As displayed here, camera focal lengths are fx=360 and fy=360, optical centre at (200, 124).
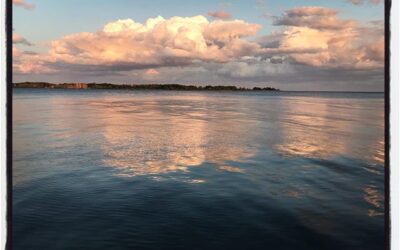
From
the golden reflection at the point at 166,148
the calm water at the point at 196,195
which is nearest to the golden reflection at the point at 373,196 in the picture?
the calm water at the point at 196,195

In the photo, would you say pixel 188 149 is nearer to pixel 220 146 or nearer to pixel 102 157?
pixel 220 146

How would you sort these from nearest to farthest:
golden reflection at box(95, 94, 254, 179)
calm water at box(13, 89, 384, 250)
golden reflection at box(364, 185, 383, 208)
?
calm water at box(13, 89, 384, 250) < golden reflection at box(364, 185, 383, 208) < golden reflection at box(95, 94, 254, 179)

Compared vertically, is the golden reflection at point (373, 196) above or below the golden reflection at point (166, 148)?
below

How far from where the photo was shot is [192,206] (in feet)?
23.3

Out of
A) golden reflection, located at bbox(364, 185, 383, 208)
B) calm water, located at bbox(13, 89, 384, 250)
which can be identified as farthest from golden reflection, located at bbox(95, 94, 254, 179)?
golden reflection, located at bbox(364, 185, 383, 208)

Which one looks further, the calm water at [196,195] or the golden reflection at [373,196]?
the golden reflection at [373,196]

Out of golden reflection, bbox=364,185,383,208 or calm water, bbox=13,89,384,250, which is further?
golden reflection, bbox=364,185,383,208

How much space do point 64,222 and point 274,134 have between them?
14479mm

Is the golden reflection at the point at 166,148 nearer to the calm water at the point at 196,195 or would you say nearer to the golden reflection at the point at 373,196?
the calm water at the point at 196,195

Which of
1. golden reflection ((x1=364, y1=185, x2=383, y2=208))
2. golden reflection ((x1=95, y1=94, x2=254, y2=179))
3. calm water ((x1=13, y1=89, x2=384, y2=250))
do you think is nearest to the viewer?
calm water ((x1=13, y1=89, x2=384, y2=250))

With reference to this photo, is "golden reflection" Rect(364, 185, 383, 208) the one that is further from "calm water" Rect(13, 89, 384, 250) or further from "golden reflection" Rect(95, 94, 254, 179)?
"golden reflection" Rect(95, 94, 254, 179)

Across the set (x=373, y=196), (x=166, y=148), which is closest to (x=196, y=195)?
(x=373, y=196)

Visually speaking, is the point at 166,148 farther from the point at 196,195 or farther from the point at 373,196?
the point at 373,196

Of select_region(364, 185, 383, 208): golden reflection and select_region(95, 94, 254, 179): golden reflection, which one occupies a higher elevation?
select_region(95, 94, 254, 179): golden reflection
